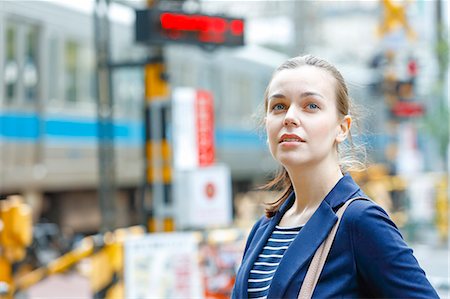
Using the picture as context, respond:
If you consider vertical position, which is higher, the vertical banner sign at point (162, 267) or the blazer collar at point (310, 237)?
the blazer collar at point (310, 237)

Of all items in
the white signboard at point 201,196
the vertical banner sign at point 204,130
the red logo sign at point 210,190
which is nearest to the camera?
the white signboard at point 201,196

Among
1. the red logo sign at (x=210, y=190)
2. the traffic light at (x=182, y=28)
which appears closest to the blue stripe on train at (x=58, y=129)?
the red logo sign at (x=210, y=190)

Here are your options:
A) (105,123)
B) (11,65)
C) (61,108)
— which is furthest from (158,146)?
(61,108)

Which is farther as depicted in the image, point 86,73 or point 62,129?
point 86,73

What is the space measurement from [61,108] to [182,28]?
8092mm

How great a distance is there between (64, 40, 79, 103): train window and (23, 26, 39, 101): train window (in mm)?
838

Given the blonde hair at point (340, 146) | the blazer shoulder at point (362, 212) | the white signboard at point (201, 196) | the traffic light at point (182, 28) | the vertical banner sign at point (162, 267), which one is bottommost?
the vertical banner sign at point (162, 267)

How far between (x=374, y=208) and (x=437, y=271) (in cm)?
897

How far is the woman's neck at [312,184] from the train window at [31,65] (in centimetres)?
1241

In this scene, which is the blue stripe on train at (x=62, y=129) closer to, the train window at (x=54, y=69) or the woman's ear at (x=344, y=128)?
the train window at (x=54, y=69)

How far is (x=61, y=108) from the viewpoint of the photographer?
1510 centimetres

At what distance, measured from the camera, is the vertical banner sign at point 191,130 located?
770 cm

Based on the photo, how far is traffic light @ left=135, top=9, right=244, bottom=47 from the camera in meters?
7.23

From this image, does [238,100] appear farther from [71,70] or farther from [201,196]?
[201,196]
